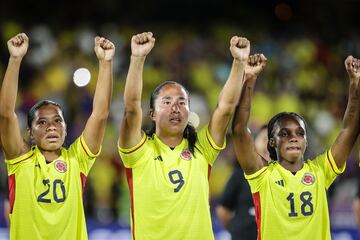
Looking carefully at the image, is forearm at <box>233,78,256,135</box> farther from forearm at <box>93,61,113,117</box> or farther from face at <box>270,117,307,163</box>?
forearm at <box>93,61,113,117</box>

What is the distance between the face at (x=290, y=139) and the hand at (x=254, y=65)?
0.41 meters

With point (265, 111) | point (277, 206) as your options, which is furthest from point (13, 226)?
point (265, 111)

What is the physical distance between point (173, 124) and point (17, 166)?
111 cm

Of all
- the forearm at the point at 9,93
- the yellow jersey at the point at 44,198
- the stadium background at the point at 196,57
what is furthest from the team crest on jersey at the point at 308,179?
the stadium background at the point at 196,57

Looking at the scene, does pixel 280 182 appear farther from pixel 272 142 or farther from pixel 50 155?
pixel 50 155

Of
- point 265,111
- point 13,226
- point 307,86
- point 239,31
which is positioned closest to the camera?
point 13,226

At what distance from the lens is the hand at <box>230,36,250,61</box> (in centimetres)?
628

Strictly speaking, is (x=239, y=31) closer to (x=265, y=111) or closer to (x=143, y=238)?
(x=265, y=111)

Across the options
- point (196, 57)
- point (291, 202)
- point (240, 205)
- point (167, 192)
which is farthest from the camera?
point (196, 57)

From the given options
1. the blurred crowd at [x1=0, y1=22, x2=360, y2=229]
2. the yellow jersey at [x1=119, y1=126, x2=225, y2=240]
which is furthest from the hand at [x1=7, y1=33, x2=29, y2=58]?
the blurred crowd at [x1=0, y1=22, x2=360, y2=229]

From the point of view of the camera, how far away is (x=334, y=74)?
47.2ft

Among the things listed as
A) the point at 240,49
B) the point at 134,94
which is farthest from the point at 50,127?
the point at 240,49

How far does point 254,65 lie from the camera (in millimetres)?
6379

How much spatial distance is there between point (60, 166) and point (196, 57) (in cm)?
804
